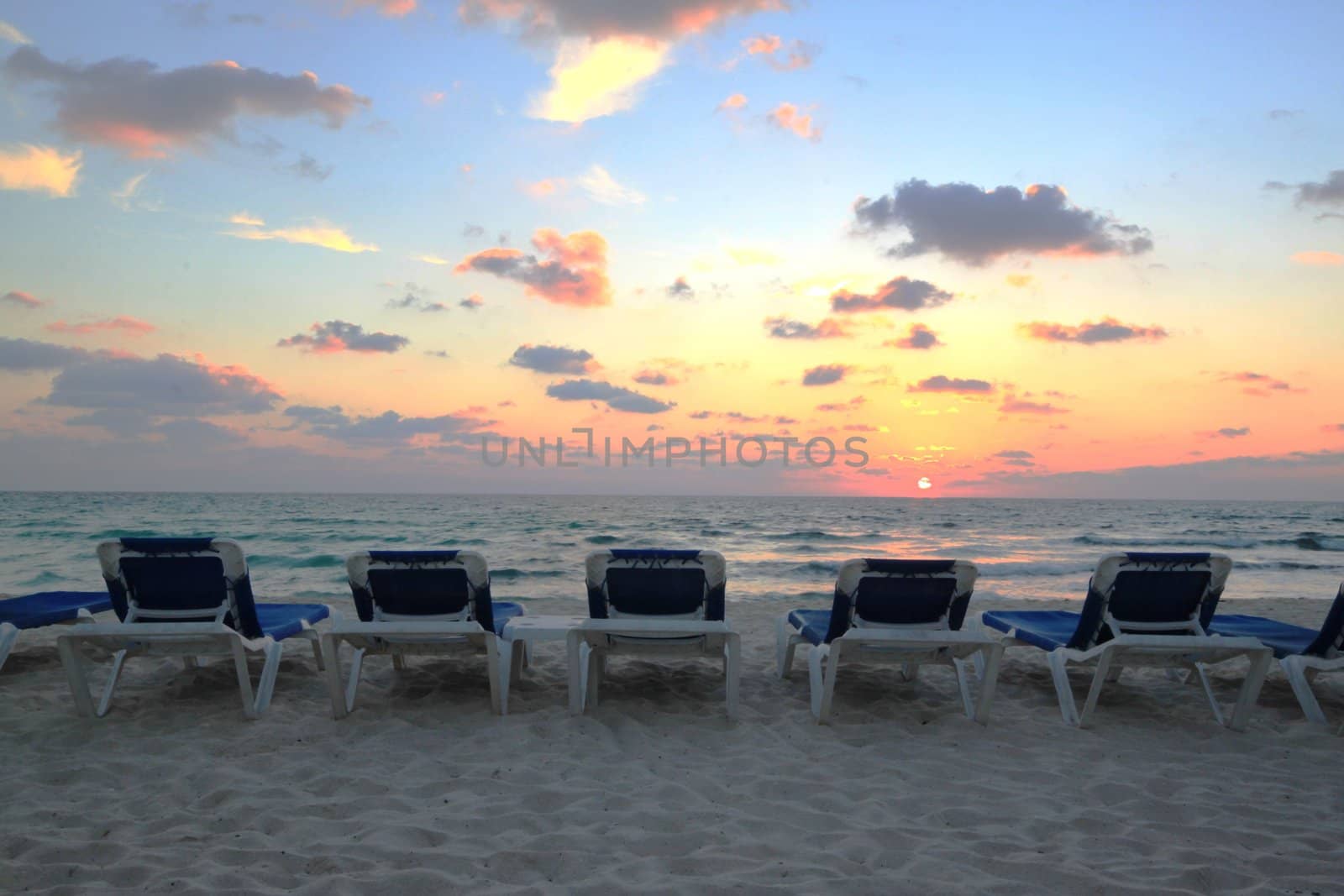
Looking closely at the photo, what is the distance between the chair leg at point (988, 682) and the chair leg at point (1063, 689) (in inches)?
21.3

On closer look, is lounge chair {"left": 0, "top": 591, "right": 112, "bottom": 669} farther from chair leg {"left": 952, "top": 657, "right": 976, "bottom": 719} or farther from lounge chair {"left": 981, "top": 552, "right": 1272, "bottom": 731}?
lounge chair {"left": 981, "top": 552, "right": 1272, "bottom": 731}

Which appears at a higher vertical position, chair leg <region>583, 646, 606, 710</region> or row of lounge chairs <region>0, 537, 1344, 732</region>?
row of lounge chairs <region>0, 537, 1344, 732</region>

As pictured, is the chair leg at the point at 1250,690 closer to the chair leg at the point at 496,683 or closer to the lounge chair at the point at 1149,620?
the lounge chair at the point at 1149,620

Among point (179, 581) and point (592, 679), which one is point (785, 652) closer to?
point (592, 679)

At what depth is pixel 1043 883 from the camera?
2.99m

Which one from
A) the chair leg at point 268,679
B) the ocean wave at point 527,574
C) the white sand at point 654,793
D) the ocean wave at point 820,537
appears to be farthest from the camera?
the ocean wave at point 820,537

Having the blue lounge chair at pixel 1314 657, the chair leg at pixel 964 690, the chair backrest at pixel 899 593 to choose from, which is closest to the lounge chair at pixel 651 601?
the chair backrest at pixel 899 593

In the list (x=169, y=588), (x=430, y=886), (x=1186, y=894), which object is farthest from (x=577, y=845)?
(x=169, y=588)

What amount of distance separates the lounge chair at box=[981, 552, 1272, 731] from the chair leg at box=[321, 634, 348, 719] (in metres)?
4.55

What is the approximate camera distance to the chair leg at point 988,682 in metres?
5.02

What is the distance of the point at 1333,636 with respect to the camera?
16.9 ft

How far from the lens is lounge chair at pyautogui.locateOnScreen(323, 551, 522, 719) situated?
5.10 metres

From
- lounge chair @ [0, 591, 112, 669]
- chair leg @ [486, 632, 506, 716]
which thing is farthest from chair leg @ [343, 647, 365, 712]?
lounge chair @ [0, 591, 112, 669]

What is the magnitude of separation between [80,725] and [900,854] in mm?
4705
